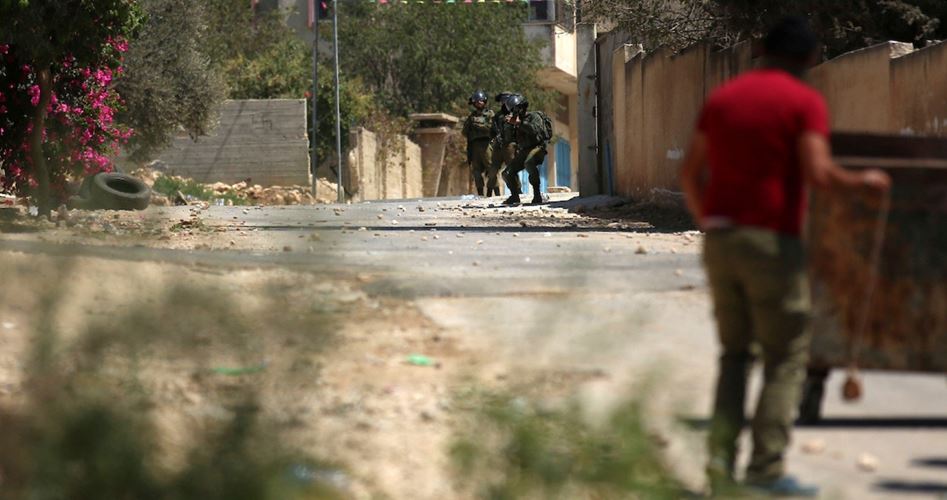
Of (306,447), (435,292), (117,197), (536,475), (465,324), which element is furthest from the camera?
(117,197)

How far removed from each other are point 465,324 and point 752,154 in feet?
10.9

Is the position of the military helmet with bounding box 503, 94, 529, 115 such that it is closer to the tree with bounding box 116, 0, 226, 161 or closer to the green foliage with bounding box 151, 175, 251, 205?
the tree with bounding box 116, 0, 226, 161

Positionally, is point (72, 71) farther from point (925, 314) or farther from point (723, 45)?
point (925, 314)

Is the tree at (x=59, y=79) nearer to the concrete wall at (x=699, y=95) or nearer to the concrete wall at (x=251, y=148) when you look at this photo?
the concrete wall at (x=699, y=95)

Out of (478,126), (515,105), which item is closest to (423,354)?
(515,105)

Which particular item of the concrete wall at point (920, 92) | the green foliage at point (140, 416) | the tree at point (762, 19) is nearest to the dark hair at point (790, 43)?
the green foliage at point (140, 416)

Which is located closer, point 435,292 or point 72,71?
point 435,292

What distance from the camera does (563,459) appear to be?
4051 millimetres

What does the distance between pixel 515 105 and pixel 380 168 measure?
18839 millimetres

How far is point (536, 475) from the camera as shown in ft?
13.0

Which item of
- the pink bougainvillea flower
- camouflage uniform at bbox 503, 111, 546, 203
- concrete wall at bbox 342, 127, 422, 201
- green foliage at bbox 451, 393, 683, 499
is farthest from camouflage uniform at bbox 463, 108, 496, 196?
green foliage at bbox 451, 393, 683, 499

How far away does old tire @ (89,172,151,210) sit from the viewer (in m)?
20.0

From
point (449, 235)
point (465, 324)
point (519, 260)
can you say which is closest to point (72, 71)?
point (449, 235)

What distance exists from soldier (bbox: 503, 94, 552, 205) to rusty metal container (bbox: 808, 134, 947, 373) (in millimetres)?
20231
